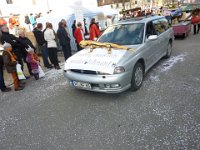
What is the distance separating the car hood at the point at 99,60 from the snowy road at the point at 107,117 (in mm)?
803

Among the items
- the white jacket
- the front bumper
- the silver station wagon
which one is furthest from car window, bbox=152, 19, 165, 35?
the white jacket

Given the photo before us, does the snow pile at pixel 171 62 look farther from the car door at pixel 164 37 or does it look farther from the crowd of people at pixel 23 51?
the crowd of people at pixel 23 51

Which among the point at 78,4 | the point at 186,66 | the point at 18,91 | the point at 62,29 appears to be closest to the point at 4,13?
the point at 78,4

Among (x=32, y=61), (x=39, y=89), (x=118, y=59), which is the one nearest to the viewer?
(x=118, y=59)

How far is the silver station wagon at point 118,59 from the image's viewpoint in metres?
4.08

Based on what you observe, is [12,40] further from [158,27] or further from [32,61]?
[158,27]

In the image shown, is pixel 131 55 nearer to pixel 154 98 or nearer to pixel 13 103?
pixel 154 98

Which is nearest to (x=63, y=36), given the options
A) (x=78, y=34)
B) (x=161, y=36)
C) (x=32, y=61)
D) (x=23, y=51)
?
(x=78, y=34)

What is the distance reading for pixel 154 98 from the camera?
4328 mm

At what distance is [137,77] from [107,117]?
139cm

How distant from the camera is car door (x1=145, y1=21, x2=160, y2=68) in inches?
200

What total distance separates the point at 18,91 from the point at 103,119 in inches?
124

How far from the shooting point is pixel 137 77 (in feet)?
15.3

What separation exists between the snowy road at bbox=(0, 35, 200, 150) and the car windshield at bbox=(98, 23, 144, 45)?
1189 mm
